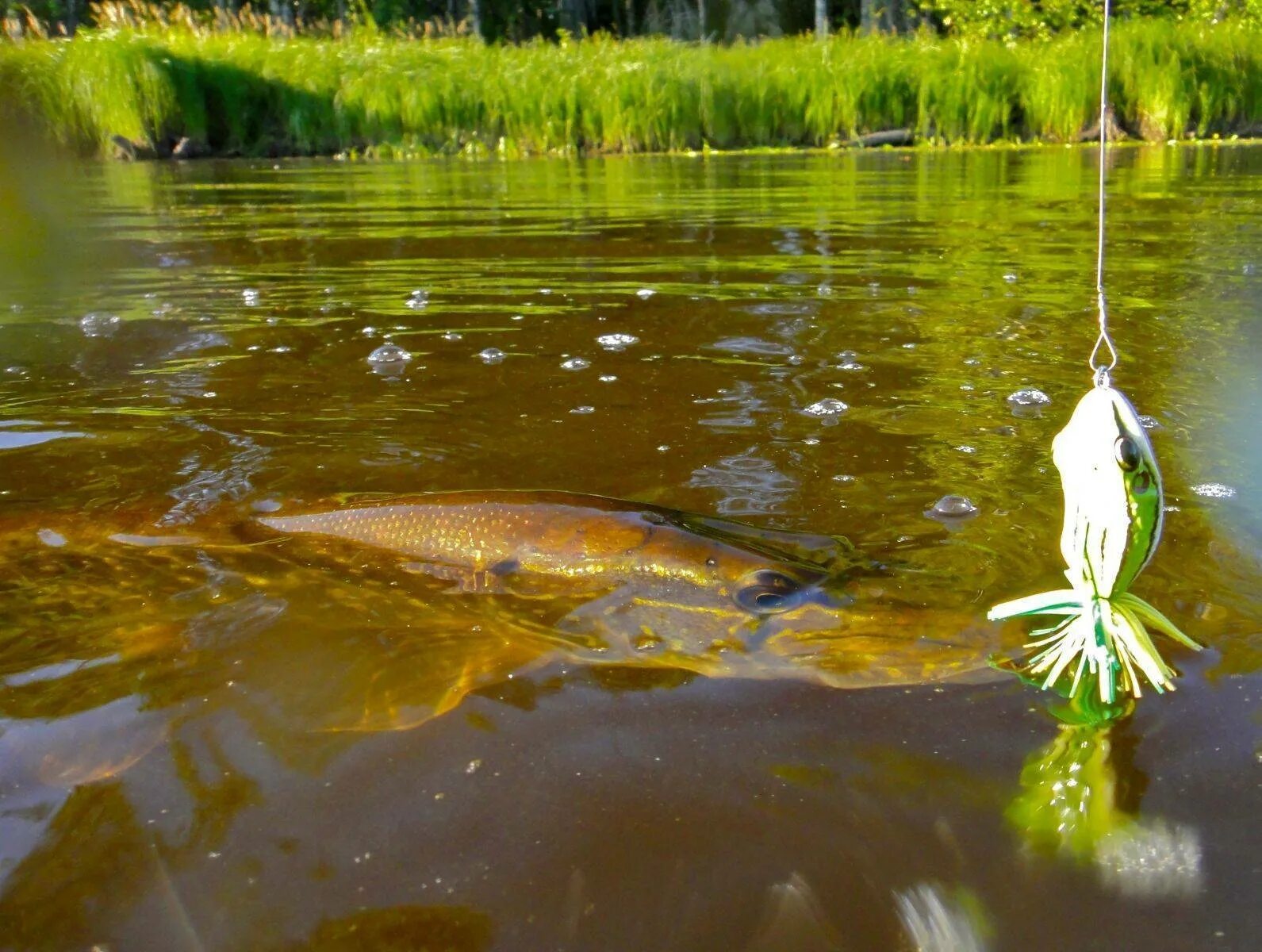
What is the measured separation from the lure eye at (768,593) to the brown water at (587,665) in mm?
130

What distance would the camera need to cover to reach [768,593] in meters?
1.56

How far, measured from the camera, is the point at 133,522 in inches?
79.1

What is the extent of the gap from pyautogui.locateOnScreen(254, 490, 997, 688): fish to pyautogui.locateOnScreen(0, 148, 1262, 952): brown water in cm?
4

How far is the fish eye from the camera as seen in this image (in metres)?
1.03

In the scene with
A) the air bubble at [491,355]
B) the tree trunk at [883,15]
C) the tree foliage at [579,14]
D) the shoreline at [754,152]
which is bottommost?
the air bubble at [491,355]

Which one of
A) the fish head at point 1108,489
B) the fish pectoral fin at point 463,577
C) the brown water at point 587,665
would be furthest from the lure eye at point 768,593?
the fish head at point 1108,489

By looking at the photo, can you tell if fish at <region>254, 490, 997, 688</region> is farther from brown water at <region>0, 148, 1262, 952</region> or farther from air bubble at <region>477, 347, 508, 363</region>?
air bubble at <region>477, 347, 508, 363</region>

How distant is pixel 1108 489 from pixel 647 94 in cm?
1185

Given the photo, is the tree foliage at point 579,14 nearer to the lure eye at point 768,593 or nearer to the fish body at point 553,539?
the fish body at point 553,539

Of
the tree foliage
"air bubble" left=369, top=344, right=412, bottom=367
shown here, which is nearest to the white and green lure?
"air bubble" left=369, top=344, right=412, bottom=367

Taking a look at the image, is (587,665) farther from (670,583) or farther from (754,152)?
(754,152)

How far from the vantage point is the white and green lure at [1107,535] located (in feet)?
3.43

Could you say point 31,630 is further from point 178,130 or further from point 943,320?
point 178,130

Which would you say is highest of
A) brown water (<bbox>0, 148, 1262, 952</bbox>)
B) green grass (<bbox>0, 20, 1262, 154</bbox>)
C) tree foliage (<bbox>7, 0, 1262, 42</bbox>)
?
tree foliage (<bbox>7, 0, 1262, 42</bbox>)
